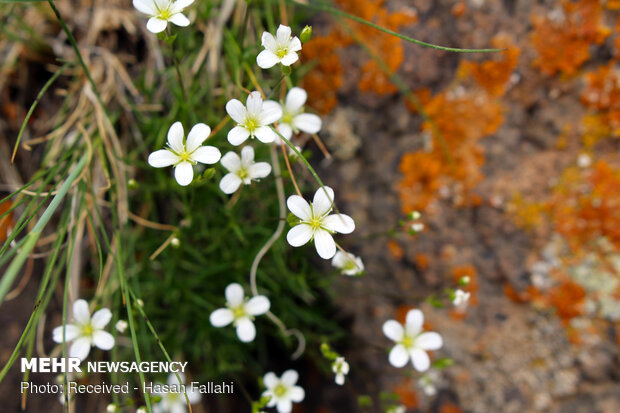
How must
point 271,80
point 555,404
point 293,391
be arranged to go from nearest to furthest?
point 293,391 < point 555,404 < point 271,80

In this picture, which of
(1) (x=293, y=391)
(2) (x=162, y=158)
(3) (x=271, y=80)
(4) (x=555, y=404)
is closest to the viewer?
(2) (x=162, y=158)

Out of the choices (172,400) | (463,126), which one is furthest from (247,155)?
(172,400)

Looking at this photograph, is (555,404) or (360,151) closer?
(555,404)

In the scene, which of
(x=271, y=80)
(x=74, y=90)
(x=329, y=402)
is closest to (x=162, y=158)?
(x=271, y=80)

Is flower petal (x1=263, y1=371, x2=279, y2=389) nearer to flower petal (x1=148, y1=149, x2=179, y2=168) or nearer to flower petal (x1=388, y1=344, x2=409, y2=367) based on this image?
flower petal (x1=388, y1=344, x2=409, y2=367)

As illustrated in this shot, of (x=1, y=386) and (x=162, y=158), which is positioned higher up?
(x=162, y=158)

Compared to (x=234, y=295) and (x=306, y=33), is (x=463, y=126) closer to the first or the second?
(x=306, y=33)

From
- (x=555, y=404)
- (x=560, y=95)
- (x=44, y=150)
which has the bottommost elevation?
(x=555, y=404)

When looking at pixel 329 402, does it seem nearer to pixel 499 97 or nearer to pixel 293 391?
pixel 293 391
